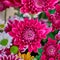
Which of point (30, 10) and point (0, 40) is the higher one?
point (30, 10)

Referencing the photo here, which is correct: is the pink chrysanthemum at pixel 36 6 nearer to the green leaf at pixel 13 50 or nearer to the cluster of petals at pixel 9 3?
the cluster of petals at pixel 9 3

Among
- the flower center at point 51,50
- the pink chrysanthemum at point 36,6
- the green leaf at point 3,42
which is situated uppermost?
the pink chrysanthemum at point 36,6

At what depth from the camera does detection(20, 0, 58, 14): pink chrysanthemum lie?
2.71 ft

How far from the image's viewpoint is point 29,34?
0.82 meters

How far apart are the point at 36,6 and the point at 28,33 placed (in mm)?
112

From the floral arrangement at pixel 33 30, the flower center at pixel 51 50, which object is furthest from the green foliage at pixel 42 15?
the flower center at pixel 51 50

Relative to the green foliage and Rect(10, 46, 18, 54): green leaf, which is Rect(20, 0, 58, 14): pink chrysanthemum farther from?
Rect(10, 46, 18, 54): green leaf

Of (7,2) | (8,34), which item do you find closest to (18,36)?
(8,34)

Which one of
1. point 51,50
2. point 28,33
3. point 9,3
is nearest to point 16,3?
point 9,3

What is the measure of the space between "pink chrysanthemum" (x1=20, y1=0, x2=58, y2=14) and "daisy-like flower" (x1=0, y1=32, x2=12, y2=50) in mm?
117

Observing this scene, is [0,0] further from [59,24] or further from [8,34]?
[59,24]

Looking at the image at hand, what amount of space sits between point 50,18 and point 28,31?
0.10 metres

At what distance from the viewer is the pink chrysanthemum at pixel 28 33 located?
82 cm

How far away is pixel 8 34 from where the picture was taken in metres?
0.82
